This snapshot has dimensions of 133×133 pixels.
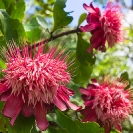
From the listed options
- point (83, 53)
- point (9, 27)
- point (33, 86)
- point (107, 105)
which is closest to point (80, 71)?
point (83, 53)

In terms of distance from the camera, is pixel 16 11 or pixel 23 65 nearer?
pixel 23 65

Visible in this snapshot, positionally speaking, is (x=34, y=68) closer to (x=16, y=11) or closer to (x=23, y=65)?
(x=23, y=65)

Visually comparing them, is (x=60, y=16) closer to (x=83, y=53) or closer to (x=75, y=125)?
(x=83, y=53)

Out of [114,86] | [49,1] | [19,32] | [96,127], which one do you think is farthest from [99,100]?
[49,1]

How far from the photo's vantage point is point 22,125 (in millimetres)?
973

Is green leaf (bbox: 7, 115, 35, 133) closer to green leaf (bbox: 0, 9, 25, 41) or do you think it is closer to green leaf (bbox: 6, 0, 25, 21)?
green leaf (bbox: 0, 9, 25, 41)

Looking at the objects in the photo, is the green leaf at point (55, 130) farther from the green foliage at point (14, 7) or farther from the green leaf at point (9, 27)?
the green foliage at point (14, 7)

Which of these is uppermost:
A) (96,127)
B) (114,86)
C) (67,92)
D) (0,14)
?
(0,14)

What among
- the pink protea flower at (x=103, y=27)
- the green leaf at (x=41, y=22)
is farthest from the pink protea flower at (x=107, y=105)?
the green leaf at (x=41, y=22)

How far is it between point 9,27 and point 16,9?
21 centimetres

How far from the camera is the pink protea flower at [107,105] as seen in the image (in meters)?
1.25

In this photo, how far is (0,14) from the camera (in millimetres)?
1176

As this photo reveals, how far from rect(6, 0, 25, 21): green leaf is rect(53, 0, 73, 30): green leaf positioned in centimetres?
13

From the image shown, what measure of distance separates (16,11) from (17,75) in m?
0.48
